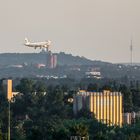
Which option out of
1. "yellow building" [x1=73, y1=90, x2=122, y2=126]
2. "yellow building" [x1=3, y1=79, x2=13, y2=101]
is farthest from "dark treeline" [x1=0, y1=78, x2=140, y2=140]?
"yellow building" [x1=73, y1=90, x2=122, y2=126]

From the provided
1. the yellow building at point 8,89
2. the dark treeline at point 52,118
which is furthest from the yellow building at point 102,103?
the yellow building at point 8,89

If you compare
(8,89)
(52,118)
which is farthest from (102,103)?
(52,118)

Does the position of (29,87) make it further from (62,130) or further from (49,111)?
(62,130)

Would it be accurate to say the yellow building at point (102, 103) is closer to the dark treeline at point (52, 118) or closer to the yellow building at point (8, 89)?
the dark treeline at point (52, 118)

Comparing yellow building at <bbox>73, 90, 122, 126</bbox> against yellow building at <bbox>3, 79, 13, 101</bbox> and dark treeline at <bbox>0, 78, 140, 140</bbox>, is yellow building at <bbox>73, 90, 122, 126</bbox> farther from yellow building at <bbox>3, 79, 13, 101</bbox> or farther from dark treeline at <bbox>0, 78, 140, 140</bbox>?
yellow building at <bbox>3, 79, 13, 101</bbox>

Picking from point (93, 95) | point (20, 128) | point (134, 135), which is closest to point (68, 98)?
point (93, 95)

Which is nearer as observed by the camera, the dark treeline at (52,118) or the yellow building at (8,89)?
the dark treeline at (52,118)
